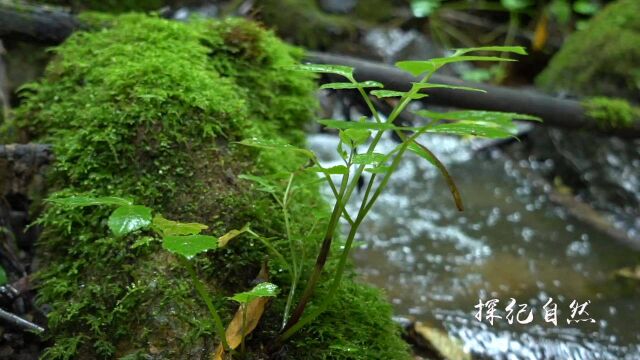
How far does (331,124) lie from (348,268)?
76cm

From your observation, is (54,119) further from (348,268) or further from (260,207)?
(348,268)

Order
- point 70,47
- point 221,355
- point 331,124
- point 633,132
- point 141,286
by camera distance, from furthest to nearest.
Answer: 1. point 633,132
2. point 70,47
3. point 141,286
4. point 221,355
5. point 331,124

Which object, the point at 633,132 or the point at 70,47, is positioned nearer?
the point at 70,47

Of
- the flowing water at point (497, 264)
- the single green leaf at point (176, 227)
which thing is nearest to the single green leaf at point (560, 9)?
the flowing water at point (497, 264)

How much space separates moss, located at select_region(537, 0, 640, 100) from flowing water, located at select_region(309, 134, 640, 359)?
42.5 inches

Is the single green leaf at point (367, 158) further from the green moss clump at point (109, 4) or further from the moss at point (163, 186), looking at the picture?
the green moss clump at point (109, 4)

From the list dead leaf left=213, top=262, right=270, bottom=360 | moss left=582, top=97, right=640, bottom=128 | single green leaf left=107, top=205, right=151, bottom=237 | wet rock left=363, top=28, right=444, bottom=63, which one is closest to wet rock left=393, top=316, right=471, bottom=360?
dead leaf left=213, top=262, right=270, bottom=360

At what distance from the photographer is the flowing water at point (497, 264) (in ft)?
8.03

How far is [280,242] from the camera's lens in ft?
5.34

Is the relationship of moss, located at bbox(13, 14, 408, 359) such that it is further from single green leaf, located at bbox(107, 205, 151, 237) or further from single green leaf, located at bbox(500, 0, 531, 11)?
single green leaf, located at bbox(500, 0, 531, 11)

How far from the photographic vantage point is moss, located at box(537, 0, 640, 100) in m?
4.75

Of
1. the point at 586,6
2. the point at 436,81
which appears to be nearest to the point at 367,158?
the point at 436,81

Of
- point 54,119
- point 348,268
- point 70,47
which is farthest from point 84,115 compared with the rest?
point 348,268

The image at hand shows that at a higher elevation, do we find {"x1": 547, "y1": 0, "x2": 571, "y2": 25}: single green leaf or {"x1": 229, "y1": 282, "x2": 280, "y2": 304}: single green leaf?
{"x1": 229, "y1": 282, "x2": 280, "y2": 304}: single green leaf
